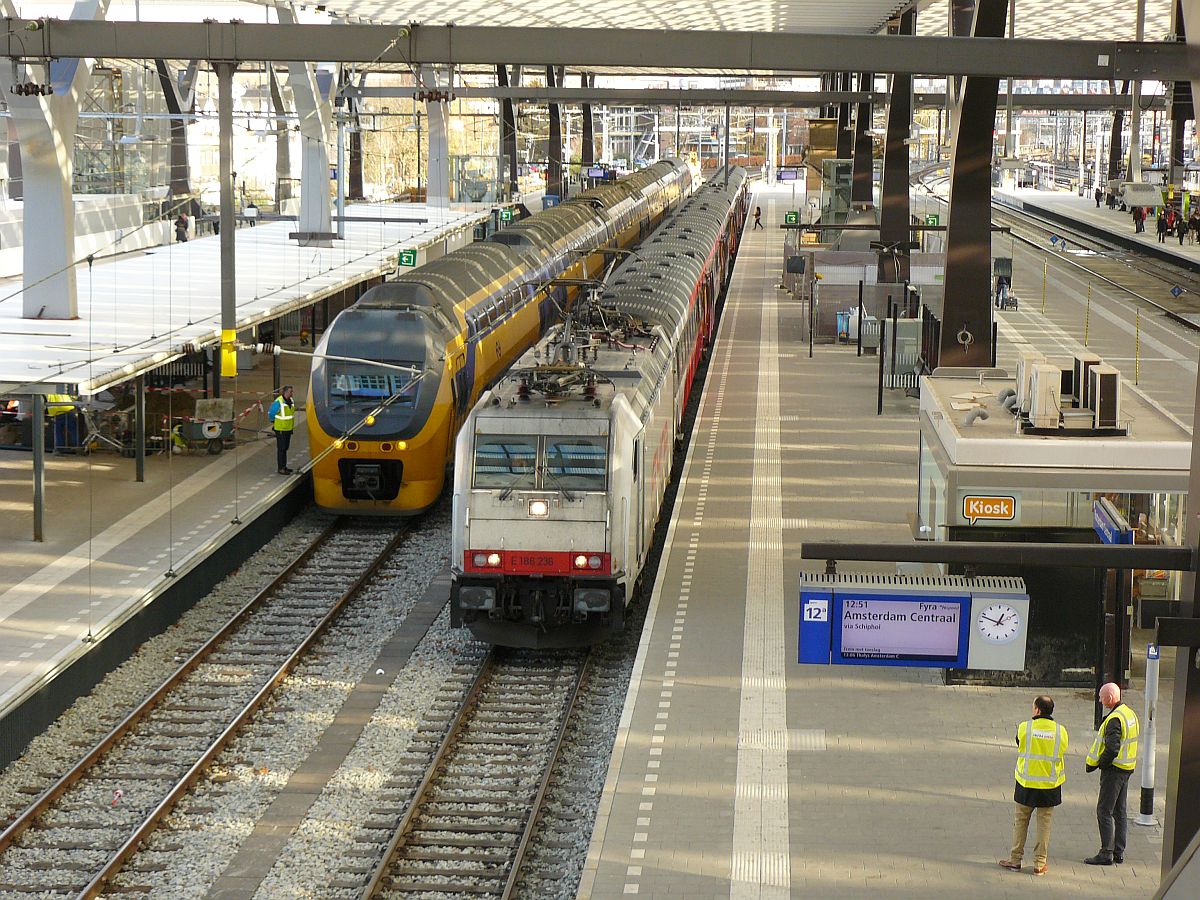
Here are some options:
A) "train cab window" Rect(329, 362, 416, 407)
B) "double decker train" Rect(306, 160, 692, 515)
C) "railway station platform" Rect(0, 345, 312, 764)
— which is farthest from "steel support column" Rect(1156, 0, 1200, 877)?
"train cab window" Rect(329, 362, 416, 407)

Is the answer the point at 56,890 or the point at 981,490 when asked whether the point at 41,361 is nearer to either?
the point at 56,890

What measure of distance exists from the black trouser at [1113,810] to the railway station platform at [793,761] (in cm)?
17

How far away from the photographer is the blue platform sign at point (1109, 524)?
44.2ft

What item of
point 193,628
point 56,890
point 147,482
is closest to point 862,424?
point 147,482

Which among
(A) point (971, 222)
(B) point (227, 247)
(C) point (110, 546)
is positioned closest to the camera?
(C) point (110, 546)

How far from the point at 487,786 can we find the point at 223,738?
8.25 ft

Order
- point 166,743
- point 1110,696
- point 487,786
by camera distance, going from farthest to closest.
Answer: point 166,743 → point 487,786 → point 1110,696

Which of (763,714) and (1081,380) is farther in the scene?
(1081,380)

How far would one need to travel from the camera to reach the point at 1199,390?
28.9ft

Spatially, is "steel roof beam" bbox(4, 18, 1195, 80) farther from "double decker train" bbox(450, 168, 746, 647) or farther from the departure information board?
the departure information board

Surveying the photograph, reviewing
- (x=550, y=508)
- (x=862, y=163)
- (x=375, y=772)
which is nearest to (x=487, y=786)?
(x=375, y=772)

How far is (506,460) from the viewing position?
16188 millimetres

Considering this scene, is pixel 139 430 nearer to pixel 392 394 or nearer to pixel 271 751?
pixel 392 394

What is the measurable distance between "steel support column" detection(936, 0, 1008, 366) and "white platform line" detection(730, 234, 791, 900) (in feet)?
11.2
